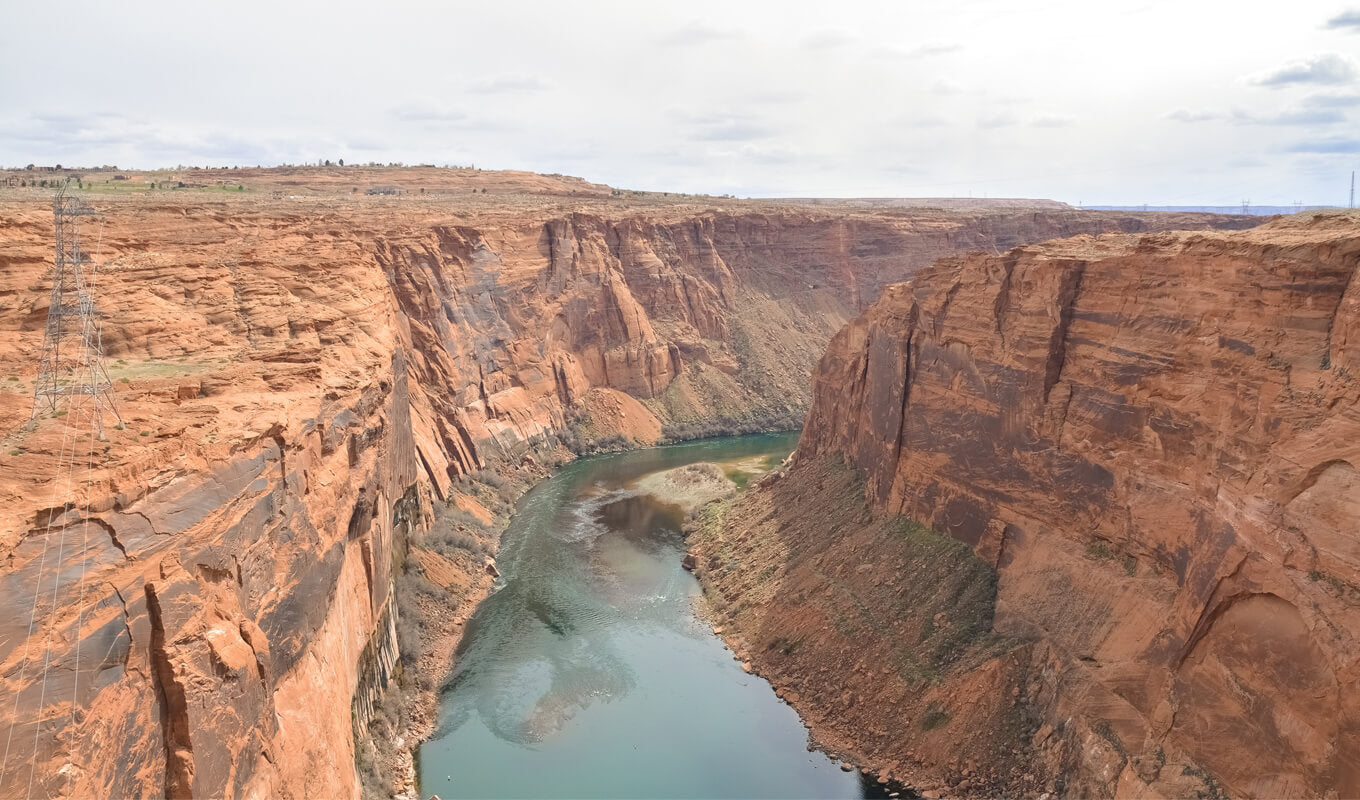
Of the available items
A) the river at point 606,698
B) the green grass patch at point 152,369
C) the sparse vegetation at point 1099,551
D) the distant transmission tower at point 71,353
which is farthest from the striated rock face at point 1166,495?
the distant transmission tower at point 71,353

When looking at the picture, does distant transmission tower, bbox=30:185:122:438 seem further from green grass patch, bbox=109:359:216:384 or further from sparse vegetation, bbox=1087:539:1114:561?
sparse vegetation, bbox=1087:539:1114:561

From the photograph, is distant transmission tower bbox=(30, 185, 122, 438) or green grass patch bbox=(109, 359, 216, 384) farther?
green grass patch bbox=(109, 359, 216, 384)

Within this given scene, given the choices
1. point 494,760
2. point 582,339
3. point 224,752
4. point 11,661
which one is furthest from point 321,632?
point 582,339

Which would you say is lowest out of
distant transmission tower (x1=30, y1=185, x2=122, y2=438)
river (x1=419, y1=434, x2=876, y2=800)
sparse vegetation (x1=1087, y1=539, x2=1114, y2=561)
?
river (x1=419, y1=434, x2=876, y2=800)

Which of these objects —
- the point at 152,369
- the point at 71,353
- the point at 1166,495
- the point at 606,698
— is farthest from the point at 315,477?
the point at 1166,495

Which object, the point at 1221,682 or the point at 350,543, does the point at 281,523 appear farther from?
the point at 1221,682

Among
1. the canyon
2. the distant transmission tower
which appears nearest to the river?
the canyon

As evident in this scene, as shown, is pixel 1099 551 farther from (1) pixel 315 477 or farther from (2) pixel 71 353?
(2) pixel 71 353

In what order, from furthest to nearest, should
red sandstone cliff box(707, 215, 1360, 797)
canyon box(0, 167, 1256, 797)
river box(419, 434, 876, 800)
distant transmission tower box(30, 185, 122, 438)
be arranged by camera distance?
river box(419, 434, 876, 800) < red sandstone cliff box(707, 215, 1360, 797) < distant transmission tower box(30, 185, 122, 438) < canyon box(0, 167, 1256, 797)
